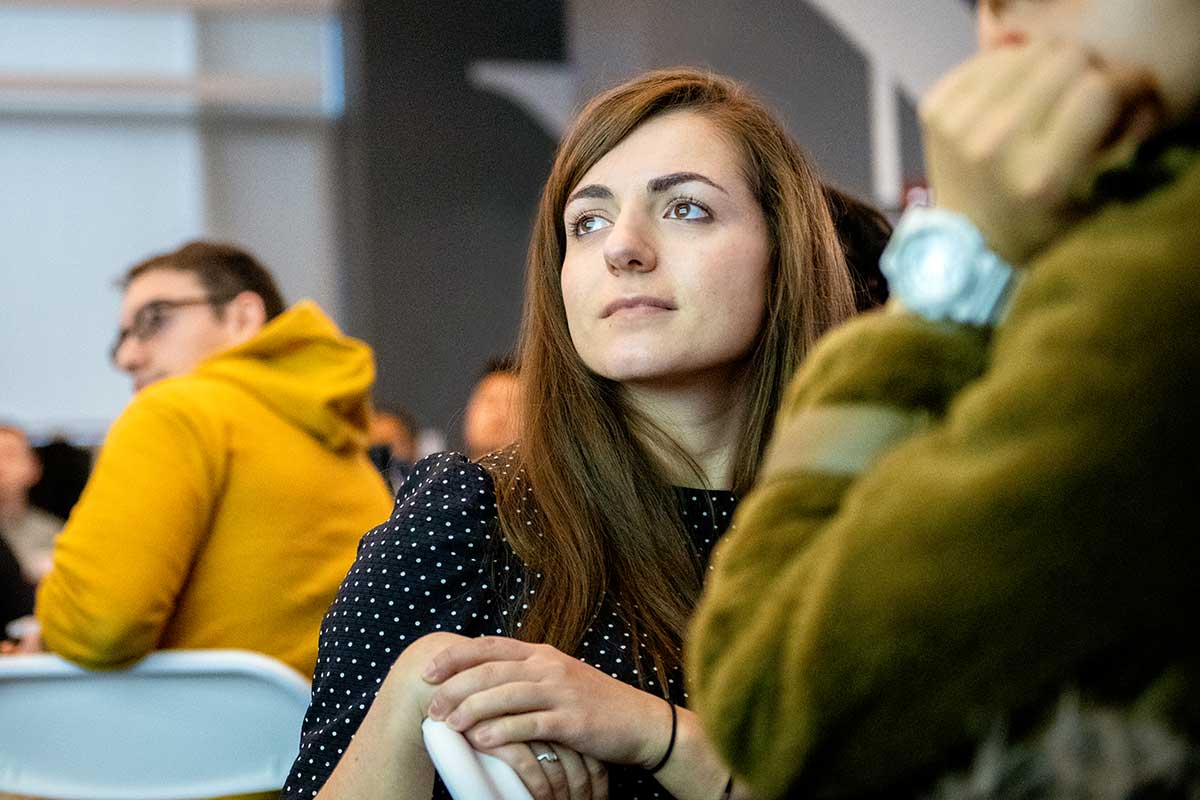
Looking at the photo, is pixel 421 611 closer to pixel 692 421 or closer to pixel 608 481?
pixel 608 481

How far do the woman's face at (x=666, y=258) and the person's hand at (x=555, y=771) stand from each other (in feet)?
1.55

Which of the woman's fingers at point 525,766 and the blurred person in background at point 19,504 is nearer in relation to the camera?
the woman's fingers at point 525,766

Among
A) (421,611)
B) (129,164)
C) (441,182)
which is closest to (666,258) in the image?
(421,611)

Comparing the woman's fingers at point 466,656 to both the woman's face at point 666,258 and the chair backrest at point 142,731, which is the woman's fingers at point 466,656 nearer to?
the woman's face at point 666,258

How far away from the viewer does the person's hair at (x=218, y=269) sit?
9.15 feet

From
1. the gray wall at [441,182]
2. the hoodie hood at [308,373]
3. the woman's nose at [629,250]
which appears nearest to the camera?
the woman's nose at [629,250]

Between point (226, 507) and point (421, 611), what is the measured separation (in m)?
1.09

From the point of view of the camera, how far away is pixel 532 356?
5.22 ft

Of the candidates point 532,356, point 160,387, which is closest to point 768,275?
point 532,356

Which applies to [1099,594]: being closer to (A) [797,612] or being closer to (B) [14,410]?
(A) [797,612]

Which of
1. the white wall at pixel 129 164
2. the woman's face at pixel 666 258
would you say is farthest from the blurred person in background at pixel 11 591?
the white wall at pixel 129 164

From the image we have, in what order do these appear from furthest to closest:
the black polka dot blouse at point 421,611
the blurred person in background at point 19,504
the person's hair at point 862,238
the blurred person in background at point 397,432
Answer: the blurred person in background at point 397,432 < the blurred person in background at point 19,504 < the person's hair at point 862,238 < the black polka dot blouse at point 421,611

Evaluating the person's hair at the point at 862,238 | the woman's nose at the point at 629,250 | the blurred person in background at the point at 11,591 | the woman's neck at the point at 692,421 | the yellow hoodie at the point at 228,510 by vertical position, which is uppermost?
the woman's nose at the point at 629,250

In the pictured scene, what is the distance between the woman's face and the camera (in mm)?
1422
